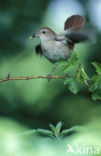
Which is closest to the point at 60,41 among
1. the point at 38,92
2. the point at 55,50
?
the point at 55,50

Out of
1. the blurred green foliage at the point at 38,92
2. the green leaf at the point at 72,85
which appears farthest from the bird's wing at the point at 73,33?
the blurred green foliage at the point at 38,92

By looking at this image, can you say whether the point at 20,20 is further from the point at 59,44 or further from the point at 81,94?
the point at 59,44

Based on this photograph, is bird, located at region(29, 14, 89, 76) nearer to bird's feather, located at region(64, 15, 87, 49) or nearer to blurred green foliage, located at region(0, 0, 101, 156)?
bird's feather, located at region(64, 15, 87, 49)

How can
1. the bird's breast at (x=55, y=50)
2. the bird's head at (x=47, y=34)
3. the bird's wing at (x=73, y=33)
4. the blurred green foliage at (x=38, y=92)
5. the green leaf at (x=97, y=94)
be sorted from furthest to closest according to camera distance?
the blurred green foliage at (x=38, y=92) → the bird's head at (x=47, y=34) → the bird's breast at (x=55, y=50) → the bird's wing at (x=73, y=33) → the green leaf at (x=97, y=94)

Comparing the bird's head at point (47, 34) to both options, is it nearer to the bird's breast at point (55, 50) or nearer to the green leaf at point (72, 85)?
the bird's breast at point (55, 50)

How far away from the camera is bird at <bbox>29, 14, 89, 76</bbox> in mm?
2826

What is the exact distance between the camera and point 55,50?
3.17 m

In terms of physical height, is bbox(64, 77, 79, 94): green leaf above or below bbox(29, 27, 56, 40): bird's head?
below

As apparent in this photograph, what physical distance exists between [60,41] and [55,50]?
0.37ft

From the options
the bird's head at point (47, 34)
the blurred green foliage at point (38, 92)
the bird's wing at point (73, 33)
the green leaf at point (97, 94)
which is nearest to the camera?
the green leaf at point (97, 94)

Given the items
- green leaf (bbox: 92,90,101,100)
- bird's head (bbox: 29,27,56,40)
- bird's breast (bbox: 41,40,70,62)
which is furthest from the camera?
bird's head (bbox: 29,27,56,40)

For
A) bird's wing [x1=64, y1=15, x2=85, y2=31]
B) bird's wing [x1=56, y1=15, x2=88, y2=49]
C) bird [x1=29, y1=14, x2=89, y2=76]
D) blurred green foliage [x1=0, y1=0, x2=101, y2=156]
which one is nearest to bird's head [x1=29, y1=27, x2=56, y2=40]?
bird [x1=29, y1=14, x2=89, y2=76]

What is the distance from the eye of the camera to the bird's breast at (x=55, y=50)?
3094mm

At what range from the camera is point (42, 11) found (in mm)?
5652
